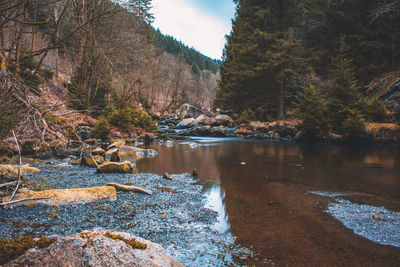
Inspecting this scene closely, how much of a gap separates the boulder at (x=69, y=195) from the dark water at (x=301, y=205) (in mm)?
2094

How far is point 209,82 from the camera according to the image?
Result: 6206cm

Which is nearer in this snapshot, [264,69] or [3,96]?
[3,96]

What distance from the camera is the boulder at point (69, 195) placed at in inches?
156

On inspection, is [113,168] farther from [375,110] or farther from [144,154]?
[375,110]

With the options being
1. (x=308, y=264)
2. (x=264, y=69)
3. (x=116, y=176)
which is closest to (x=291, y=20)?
(x=264, y=69)

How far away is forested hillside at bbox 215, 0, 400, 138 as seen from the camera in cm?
1591

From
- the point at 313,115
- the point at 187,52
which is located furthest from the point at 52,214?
the point at 187,52

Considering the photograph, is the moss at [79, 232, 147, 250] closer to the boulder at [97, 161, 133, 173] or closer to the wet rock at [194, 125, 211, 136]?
the boulder at [97, 161, 133, 173]

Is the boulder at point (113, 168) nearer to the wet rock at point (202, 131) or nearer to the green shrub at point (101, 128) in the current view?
the green shrub at point (101, 128)

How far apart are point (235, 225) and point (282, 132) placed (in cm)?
1739

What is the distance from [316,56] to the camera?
70.6 ft

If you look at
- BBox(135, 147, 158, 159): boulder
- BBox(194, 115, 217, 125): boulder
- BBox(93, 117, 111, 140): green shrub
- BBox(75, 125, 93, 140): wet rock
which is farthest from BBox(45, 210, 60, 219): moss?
BBox(194, 115, 217, 125): boulder

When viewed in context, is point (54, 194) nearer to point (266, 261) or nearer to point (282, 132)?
point (266, 261)

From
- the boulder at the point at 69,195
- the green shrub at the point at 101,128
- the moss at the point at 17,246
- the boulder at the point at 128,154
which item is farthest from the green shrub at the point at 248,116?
the moss at the point at 17,246
